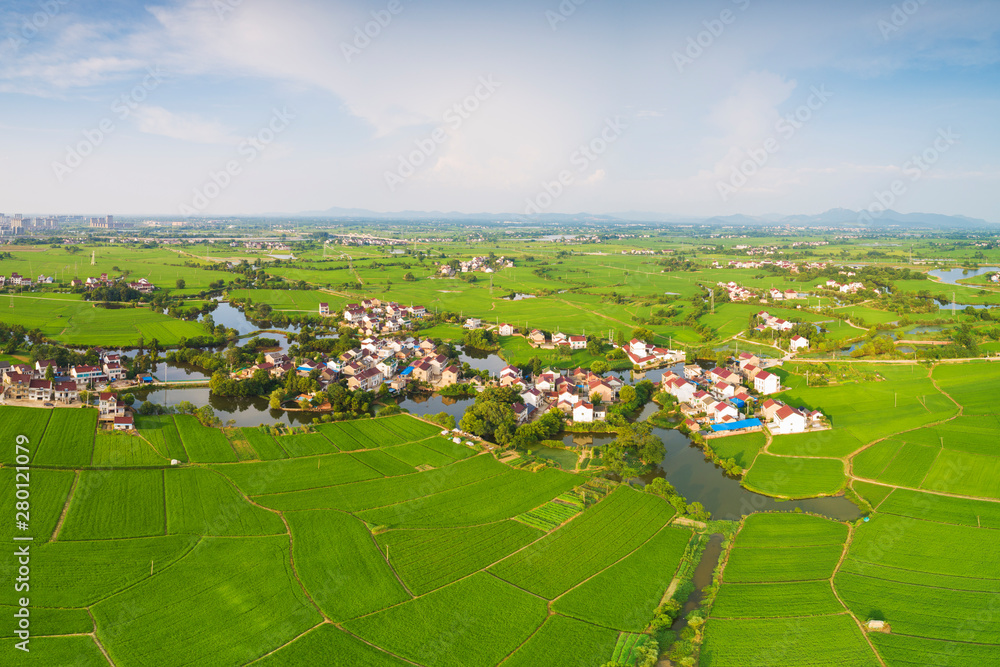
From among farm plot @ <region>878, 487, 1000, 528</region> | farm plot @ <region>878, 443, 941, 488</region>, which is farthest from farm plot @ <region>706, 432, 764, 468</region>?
farm plot @ <region>878, 487, 1000, 528</region>

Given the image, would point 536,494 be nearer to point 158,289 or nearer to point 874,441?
point 874,441

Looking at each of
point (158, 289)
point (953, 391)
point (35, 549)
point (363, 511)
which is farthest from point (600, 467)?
point (158, 289)

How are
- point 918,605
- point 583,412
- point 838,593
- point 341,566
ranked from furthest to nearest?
point 583,412, point 341,566, point 838,593, point 918,605

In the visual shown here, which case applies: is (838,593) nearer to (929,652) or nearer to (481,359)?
(929,652)

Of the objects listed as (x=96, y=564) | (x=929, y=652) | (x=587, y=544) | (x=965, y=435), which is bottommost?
(x=929, y=652)

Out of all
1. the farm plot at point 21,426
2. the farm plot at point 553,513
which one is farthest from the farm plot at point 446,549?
the farm plot at point 21,426

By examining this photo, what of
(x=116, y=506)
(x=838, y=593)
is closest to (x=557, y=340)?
(x=838, y=593)

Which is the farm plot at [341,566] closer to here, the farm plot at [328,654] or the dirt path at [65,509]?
the farm plot at [328,654]
